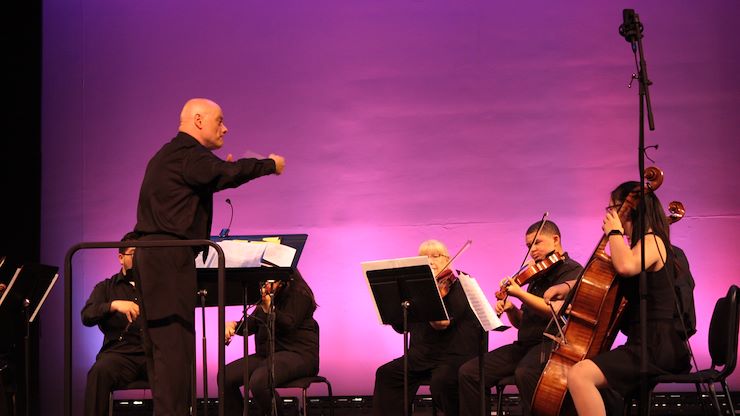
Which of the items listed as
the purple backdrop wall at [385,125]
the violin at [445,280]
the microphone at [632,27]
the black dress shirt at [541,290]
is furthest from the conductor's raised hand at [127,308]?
the microphone at [632,27]

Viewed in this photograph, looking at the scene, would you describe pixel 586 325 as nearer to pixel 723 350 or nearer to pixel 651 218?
pixel 651 218

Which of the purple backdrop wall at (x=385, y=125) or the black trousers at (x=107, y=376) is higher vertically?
the purple backdrop wall at (x=385, y=125)

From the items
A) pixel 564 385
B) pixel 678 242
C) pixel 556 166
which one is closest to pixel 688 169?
pixel 678 242

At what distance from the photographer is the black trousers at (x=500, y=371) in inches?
187

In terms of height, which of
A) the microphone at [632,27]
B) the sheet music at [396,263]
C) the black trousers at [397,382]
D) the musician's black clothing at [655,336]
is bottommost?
the black trousers at [397,382]

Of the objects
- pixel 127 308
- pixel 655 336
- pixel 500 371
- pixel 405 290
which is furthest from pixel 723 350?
pixel 127 308

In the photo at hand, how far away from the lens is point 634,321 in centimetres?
405

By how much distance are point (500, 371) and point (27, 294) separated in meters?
2.81

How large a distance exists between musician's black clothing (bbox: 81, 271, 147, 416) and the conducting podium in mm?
844

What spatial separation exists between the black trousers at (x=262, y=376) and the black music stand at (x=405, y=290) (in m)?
0.82

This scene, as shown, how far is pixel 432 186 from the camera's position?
6.44 meters

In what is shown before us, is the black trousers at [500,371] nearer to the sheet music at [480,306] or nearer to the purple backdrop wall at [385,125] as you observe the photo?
the sheet music at [480,306]

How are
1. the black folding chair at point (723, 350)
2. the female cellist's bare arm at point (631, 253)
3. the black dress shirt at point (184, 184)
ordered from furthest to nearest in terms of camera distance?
1. the black folding chair at point (723, 350)
2. the female cellist's bare arm at point (631, 253)
3. the black dress shirt at point (184, 184)

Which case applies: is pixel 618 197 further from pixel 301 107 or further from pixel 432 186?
pixel 301 107
